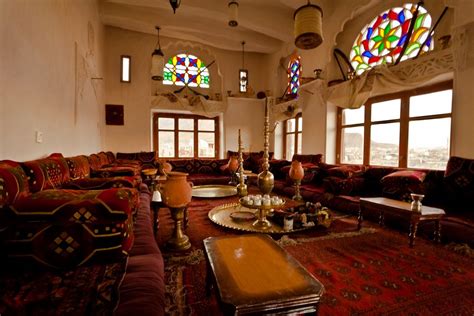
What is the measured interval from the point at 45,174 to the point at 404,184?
3770mm

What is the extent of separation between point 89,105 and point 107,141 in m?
2.22

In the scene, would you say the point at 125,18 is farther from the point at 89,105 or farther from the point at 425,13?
the point at 425,13

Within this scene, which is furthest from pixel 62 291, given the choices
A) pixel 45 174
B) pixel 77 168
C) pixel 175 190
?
pixel 77 168

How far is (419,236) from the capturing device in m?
2.65

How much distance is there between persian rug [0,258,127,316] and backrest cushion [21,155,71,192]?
962mm

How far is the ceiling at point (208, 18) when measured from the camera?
5613 millimetres

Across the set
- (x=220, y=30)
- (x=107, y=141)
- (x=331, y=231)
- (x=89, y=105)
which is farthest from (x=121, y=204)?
(x=220, y=30)

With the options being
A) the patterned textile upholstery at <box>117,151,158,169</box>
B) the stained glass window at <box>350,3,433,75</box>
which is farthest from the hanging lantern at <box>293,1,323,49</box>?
the patterned textile upholstery at <box>117,151,158,169</box>

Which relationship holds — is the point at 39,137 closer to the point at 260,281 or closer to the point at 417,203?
the point at 260,281

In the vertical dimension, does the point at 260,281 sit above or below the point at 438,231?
above

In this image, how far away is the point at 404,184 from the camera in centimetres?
310

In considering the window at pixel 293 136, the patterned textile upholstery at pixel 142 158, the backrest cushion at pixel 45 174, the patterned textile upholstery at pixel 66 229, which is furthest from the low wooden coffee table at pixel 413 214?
the patterned textile upholstery at pixel 142 158

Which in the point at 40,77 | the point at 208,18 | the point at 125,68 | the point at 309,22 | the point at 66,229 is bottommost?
the point at 66,229

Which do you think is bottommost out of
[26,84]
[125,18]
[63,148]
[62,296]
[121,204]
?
[62,296]
